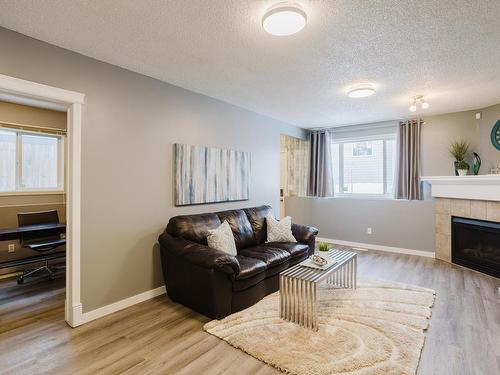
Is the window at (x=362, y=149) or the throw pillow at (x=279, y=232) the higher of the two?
the window at (x=362, y=149)

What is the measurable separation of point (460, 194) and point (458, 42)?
2.92 metres

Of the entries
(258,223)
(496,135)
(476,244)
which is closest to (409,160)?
(496,135)

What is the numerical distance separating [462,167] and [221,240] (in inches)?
160

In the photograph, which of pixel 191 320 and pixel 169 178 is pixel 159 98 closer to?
pixel 169 178

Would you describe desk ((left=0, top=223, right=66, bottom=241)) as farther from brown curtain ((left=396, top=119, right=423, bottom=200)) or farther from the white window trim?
brown curtain ((left=396, top=119, right=423, bottom=200))

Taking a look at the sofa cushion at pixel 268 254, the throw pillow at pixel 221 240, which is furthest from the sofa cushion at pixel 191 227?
the sofa cushion at pixel 268 254

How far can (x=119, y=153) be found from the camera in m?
2.89

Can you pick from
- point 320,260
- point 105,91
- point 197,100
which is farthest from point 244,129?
point 320,260

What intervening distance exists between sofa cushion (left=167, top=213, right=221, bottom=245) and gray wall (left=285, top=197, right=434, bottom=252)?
332 centimetres

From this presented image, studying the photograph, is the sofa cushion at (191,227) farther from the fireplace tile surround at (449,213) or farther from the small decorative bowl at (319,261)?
the fireplace tile surround at (449,213)

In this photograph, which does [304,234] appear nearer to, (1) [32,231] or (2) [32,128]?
(1) [32,231]

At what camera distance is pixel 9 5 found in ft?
6.19

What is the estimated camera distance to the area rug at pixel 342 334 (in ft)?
6.48

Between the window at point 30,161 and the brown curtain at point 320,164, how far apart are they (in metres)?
4.86
